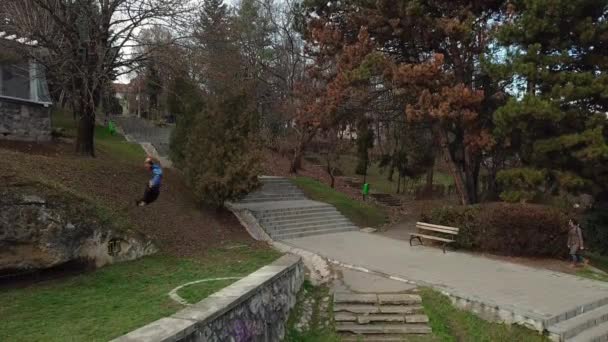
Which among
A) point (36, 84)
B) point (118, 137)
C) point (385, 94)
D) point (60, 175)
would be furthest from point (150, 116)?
point (60, 175)

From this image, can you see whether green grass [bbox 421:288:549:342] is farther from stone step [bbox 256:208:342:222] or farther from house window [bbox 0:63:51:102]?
house window [bbox 0:63:51:102]

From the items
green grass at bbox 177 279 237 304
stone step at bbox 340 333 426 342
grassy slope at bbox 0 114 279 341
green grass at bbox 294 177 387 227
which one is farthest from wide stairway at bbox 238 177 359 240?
green grass at bbox 177 279 237 304

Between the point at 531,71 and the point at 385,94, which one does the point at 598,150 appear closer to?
the point at 531,71

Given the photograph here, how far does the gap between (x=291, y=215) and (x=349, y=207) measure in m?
4.02

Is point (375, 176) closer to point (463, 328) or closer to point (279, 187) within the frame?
point (279, 187)

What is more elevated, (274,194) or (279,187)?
(279,187)

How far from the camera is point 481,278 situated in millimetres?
9375

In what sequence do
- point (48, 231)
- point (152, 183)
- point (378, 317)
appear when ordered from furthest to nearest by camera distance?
point (152, 183) < point (378, 317) < point (48, 231)

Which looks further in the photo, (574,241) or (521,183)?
(521,183)

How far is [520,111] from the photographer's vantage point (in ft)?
38.7

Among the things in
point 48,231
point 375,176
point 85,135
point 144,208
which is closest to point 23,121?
point 85,135

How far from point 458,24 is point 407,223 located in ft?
28.1

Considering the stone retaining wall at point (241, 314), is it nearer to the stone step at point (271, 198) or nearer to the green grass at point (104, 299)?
the green grass at point (104, 299)

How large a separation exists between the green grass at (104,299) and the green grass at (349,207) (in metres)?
9.33
